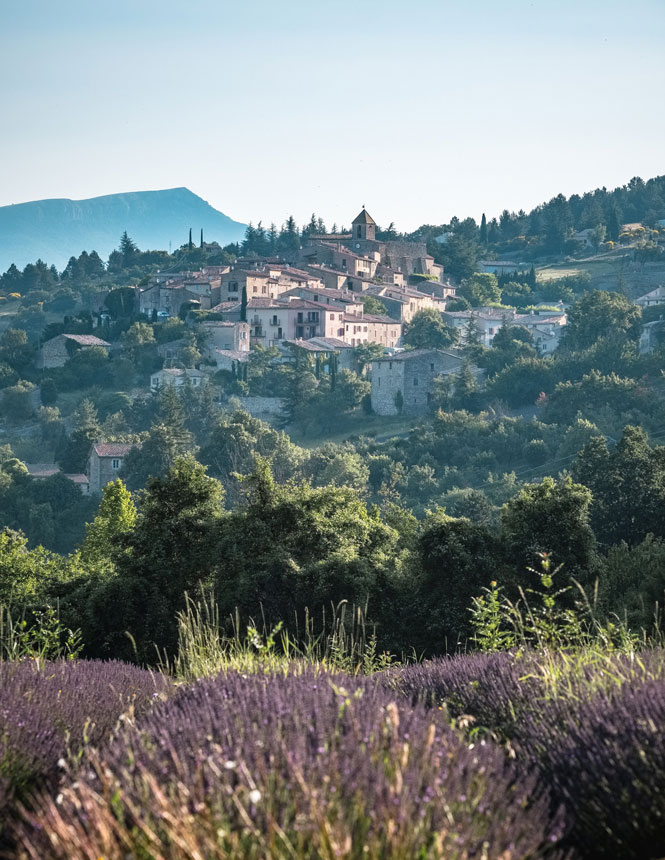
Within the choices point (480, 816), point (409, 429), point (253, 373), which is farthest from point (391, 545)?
point (253, 373)

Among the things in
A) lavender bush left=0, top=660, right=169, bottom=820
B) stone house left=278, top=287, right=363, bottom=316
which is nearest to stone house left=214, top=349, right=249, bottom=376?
stone house left=278, top=287, right=363, bottom=316

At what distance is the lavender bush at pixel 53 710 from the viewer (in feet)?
12.9

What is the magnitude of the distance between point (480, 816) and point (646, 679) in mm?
1613

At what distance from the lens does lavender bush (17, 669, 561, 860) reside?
9.87 feet

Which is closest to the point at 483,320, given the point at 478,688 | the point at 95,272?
the point at 95,272

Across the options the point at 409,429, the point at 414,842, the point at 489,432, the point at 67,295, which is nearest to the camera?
the point at 414,842

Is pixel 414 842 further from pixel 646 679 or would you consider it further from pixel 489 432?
pixel 489 432

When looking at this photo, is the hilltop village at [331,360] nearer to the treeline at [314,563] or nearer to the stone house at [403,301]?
the stone house at [403,301]

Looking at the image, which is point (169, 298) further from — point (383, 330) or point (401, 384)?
point (401, 384)

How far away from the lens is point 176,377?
81438 mm

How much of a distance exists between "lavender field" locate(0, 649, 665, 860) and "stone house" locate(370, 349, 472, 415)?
229 feet

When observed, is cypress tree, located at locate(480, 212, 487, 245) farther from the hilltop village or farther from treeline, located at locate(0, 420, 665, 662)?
treeline, located at locate(0, 420, 665, 662)

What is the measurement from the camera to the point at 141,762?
139 inches

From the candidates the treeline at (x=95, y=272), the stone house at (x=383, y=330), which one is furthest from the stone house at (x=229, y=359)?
the treeline at (x=95, y=272)
